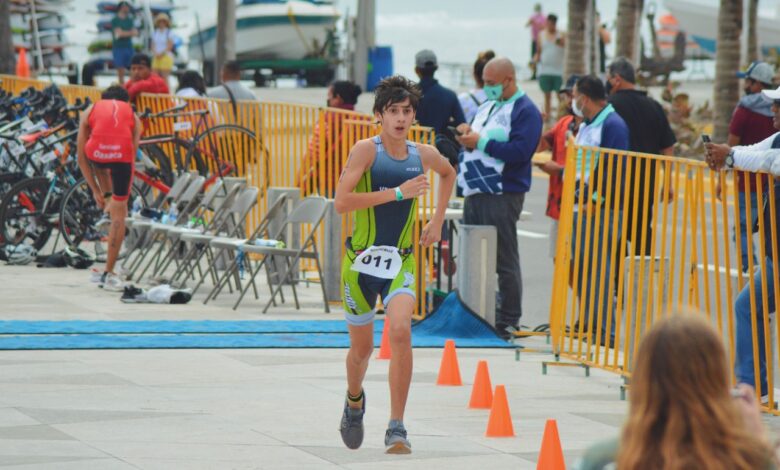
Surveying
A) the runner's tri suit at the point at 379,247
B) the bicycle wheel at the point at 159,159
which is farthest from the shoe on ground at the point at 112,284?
the runner's tri suit at the point at 379,247

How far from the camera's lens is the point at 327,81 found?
46812mm

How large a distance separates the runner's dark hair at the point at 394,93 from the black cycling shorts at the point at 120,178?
6.91 meters

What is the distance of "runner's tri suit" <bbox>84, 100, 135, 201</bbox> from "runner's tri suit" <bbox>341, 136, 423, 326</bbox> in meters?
6.85

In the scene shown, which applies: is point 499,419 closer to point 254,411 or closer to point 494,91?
point 254,411

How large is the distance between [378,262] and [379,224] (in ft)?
0.62

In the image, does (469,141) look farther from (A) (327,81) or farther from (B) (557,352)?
(A) (327,81)

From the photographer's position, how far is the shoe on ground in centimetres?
1459

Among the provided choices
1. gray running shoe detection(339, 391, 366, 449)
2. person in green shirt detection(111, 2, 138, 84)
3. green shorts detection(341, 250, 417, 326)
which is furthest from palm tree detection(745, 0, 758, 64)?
gray running shoe detection(339, 391, 366, 449)

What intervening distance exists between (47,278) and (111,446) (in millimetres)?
7605

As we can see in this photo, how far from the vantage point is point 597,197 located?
10.3 m

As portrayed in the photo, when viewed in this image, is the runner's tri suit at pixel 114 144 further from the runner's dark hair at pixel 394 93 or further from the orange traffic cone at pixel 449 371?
the runner's dark hair at pixel 394 93

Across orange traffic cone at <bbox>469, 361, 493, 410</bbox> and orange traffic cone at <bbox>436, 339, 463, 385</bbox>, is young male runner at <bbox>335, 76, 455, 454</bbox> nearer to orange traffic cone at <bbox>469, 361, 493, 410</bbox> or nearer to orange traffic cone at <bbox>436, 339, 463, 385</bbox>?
orange traffic cone at <bbox>469, 361, 493, 410</bbox>

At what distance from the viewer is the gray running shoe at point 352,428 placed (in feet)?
26.3

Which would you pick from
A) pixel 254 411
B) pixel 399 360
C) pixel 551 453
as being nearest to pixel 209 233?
pixel 254 411
